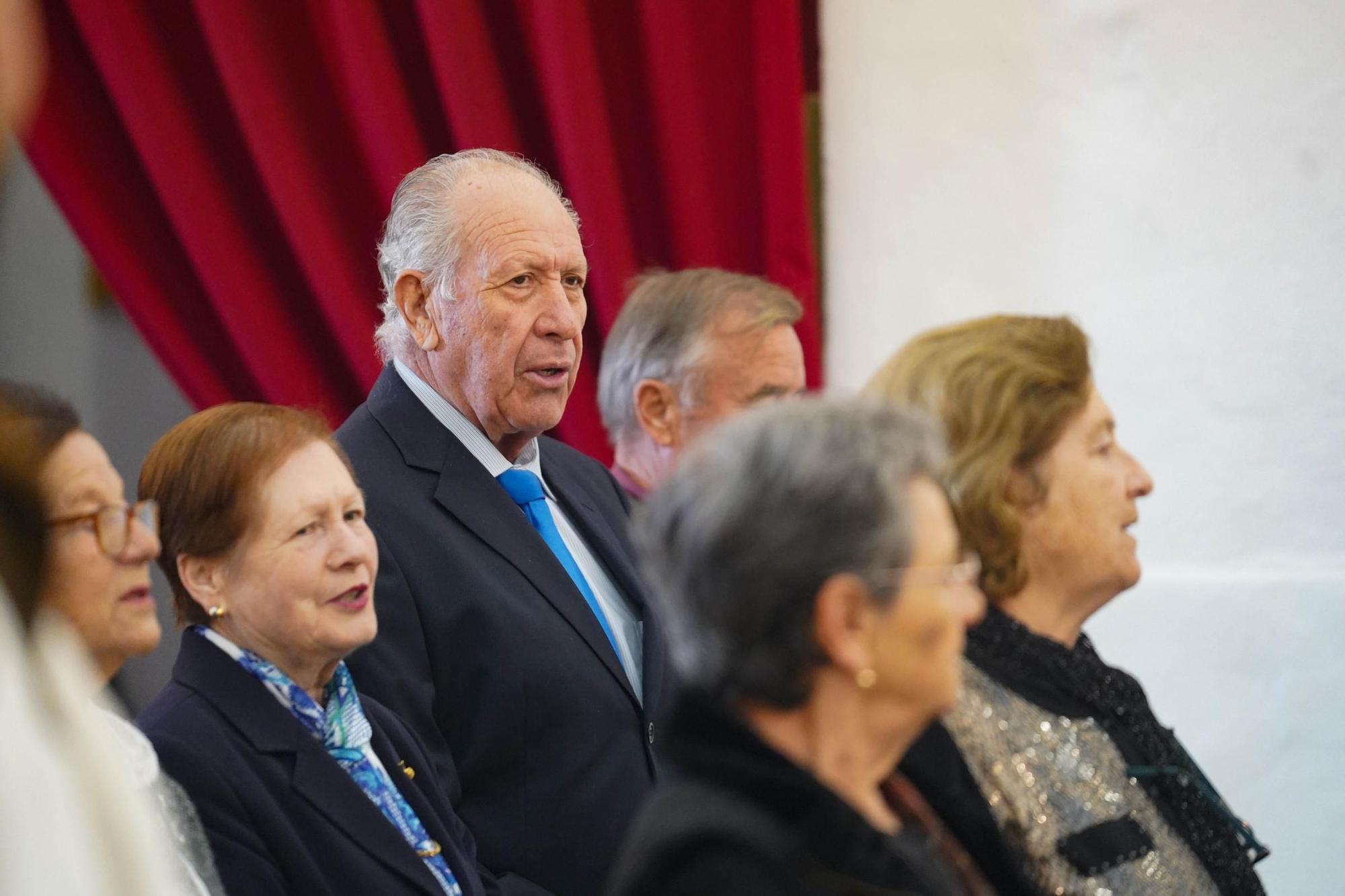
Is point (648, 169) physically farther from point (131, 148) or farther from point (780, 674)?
point (780, 674)

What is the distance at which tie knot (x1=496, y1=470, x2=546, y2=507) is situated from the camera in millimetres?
2439

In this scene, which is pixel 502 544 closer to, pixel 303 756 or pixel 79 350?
pixel 303 756

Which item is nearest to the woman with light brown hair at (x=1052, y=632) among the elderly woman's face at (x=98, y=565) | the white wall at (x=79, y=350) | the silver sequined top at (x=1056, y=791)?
the silver sequined top at (x=1056, y=791)

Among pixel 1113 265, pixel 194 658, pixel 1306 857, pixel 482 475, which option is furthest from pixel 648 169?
pixel 1306 857

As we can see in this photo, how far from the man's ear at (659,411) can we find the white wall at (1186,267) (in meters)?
0.93

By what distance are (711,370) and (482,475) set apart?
2.12 ft

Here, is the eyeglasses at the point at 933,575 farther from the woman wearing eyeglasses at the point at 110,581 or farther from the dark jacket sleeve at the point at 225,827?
the dark jacket sleeve at the point at 225,827

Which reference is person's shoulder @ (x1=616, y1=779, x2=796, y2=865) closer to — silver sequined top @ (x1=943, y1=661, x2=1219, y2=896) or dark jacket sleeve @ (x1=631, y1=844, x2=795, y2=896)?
dark jacket sleeve @ (x1=631, y1=844, x2=795, y2=896)

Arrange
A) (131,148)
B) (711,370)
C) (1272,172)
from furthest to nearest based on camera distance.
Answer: (1272,172) → (131,148) → (711,370)

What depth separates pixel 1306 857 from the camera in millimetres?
3320

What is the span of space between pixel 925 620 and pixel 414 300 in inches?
56.5

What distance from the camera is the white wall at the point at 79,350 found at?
350 centimetres

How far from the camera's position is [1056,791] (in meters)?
1.87

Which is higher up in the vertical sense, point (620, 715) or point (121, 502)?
point (121, 502)
